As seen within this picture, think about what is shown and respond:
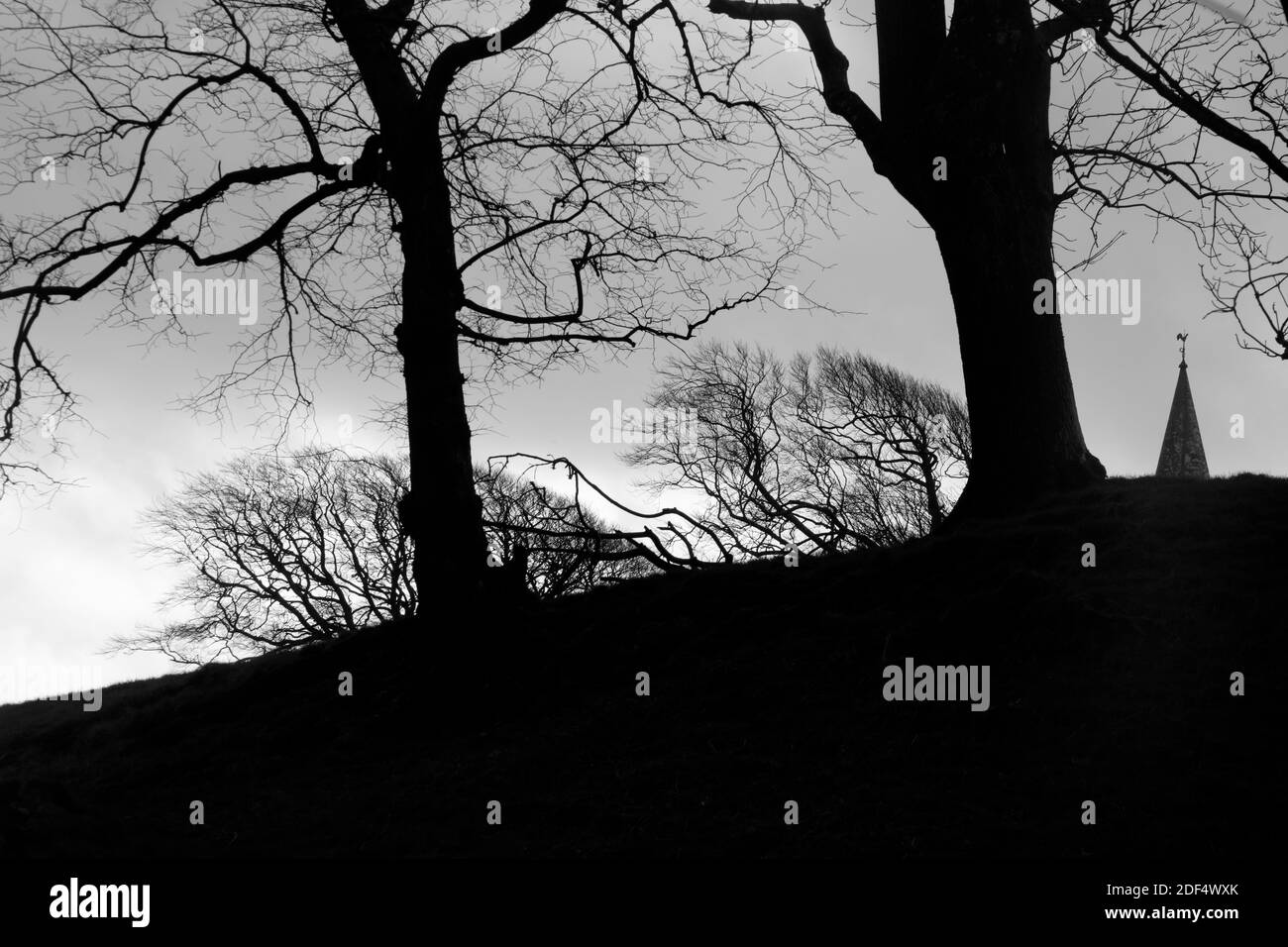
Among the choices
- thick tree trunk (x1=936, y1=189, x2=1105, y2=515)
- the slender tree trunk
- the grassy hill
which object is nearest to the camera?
the grassy hill

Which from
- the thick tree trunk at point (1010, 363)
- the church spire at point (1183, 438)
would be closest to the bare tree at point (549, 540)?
the thick tree trunk at point (1010, 363)

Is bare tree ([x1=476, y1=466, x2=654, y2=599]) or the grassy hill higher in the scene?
bare tree ([x1=476, y1=466, x2=654, y2=599])

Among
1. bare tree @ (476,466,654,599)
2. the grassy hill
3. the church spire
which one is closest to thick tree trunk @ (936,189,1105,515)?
the grassy hill

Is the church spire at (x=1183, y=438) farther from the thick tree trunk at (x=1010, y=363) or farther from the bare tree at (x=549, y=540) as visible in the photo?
the thick tree trunk at (x=1010, y=363)

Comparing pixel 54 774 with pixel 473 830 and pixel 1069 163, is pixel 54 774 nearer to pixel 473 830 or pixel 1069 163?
pixel 473 830

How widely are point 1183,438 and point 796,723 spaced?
3421cm

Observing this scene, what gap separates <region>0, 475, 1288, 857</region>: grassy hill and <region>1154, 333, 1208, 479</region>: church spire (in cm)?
2974

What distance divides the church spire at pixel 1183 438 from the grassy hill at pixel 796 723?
2974 centimetres

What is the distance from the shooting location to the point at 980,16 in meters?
9.06

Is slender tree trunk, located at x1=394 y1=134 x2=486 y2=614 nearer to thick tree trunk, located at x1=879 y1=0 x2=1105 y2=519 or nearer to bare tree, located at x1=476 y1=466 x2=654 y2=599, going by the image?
bare tree, located at x1=476 y1=466 x2=654 y2=599

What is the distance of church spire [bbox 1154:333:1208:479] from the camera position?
116ft

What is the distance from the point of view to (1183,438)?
36.0m

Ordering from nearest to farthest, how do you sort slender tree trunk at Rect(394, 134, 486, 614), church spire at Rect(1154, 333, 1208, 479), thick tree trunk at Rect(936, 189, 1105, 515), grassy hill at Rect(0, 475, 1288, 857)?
grassy hill at Rect(0, 475, 1288, 857), slender tree trunk at Rect(394, 134, 486, 614), thick tree trunk at Rect(936, 189, 1105, 515), church spire at Rect(1154, 333, 1208, 479)
